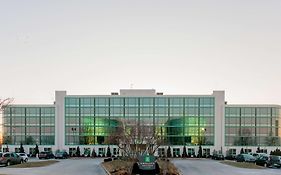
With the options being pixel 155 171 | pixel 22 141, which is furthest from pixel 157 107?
pixel 155 171

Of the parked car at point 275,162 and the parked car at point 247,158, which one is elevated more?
the parked car at point 275,162

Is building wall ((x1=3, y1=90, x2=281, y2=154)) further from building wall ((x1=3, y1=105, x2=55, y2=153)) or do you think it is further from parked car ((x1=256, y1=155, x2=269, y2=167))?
parked car ((x1=256, y1=155, x2=269, y2=167))

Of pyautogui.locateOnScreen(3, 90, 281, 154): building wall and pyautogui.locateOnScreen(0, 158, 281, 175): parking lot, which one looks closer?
pyautogui.locateOnScreen(0, 158, 281, 175): parking lot

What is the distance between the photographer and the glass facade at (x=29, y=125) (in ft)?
356

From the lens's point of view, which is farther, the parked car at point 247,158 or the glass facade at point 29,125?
the glass facade at point 29,125

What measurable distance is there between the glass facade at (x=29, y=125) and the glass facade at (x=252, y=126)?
40.2m

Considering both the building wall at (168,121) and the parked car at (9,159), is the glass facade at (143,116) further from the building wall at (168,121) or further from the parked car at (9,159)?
the parked car at (9,159)

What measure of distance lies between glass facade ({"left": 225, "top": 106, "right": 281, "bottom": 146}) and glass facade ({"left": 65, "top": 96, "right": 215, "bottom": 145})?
424cm

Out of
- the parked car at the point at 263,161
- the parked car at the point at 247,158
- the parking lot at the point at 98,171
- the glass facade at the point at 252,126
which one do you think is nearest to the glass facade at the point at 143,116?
the glass facade at the point at 252,126

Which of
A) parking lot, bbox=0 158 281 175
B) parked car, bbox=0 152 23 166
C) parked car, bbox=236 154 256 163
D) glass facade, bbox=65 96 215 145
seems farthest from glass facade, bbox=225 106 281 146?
parked car, bbox=0 152 23 166

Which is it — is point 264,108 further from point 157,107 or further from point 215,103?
point 157,107

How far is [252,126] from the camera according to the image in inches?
4193

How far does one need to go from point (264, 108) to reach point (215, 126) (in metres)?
11.7

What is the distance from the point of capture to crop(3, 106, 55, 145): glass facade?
4267 inches
